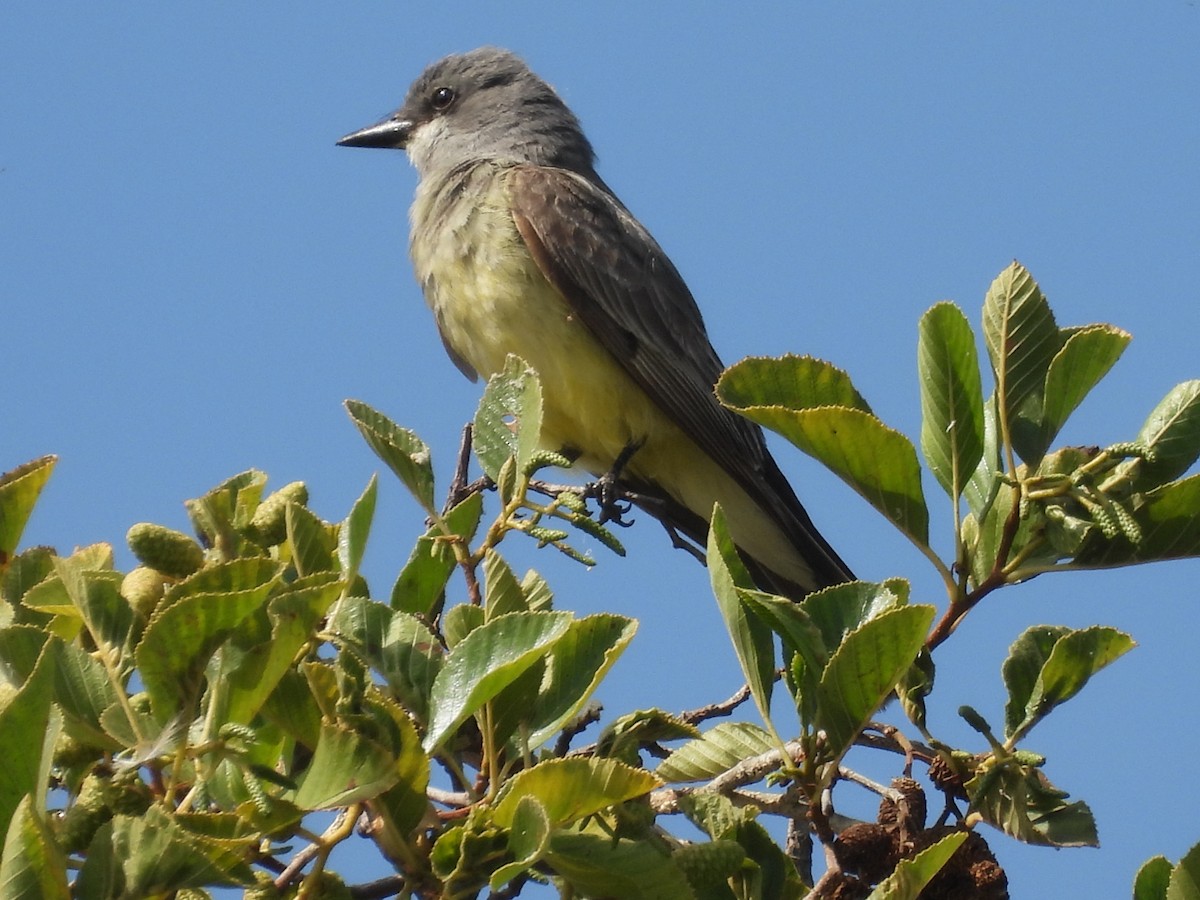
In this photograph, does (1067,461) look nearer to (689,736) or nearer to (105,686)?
(689,736)

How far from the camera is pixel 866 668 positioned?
2002 millimetres

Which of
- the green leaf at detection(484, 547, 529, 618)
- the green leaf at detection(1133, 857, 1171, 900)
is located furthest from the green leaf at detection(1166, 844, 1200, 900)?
the green leaf at detection(484, 547, 529, 618)

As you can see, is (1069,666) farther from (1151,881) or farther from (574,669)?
(574,669)

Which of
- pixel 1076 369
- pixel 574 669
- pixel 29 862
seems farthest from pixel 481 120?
pixel 29 862

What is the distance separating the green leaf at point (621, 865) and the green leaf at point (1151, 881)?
0.62 metres

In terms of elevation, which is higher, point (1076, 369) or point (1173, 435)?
point (1076, 369)

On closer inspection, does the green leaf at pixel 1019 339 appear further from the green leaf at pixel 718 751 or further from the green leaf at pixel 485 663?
the green leaf at pixel 485 663

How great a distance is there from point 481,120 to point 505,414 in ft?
16.7

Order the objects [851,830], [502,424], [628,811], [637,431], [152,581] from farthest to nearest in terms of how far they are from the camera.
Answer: [637,431], [502,424], [152,581], [851,830], [628,811]

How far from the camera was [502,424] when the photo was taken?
247 centimetres

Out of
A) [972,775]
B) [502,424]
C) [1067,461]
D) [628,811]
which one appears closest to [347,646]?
[628,811]

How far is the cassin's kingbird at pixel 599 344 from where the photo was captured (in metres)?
5.54

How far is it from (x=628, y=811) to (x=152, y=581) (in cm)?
77

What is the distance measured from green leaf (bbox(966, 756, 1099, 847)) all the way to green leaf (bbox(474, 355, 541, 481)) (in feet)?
2.74
